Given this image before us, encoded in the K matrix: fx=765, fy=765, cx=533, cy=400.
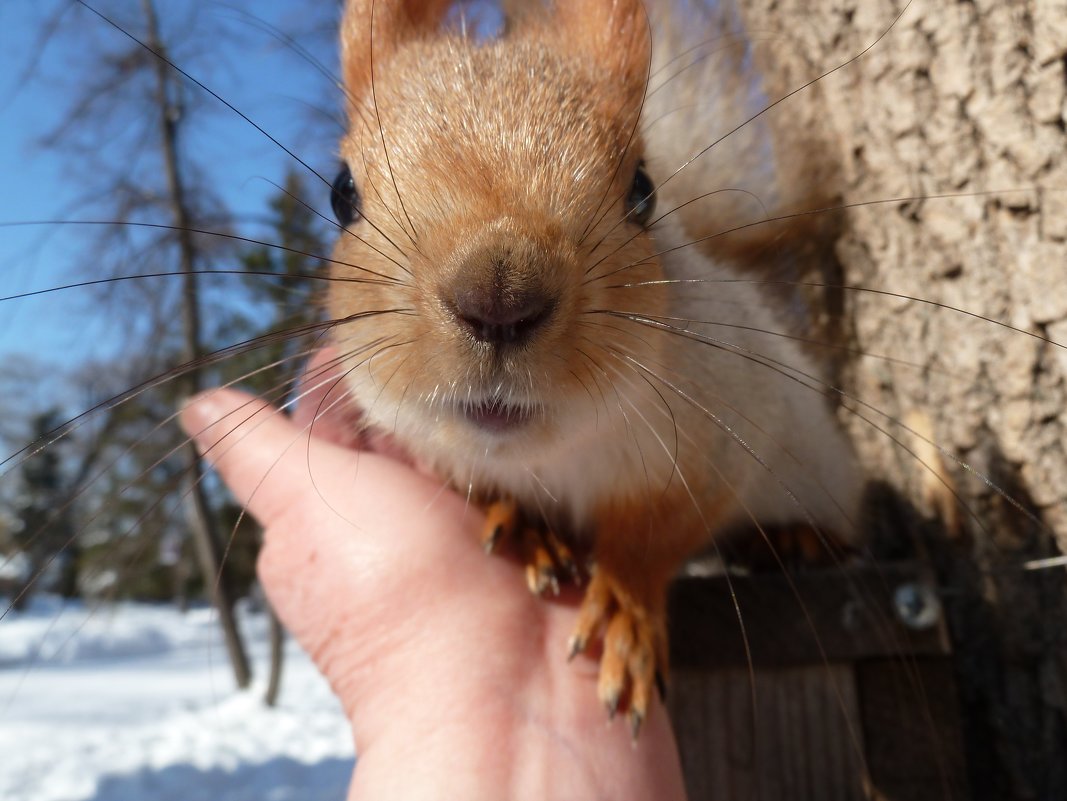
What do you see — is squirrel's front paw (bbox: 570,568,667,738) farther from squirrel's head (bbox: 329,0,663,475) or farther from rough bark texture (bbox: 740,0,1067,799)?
rough bark texture (bbox: 740,0,1067,799)

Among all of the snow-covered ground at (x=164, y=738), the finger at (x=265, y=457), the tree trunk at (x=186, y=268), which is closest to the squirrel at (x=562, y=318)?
the finger at (x=265, y=457)

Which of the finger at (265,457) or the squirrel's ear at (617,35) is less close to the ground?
the squirrel's ear at (617,35)

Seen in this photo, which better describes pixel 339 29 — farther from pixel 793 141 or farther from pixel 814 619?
pixel 814 619

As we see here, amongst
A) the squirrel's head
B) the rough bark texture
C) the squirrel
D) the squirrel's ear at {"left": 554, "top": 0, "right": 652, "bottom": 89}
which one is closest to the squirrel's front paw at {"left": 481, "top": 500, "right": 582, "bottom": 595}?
the squirrel

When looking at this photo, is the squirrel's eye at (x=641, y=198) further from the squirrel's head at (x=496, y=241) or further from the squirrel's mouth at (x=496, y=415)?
the squirrel's mouth at (x=496, y=415)

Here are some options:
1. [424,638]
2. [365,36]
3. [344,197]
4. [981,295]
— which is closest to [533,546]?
[424,638]

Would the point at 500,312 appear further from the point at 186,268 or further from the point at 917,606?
the point at 186,268
